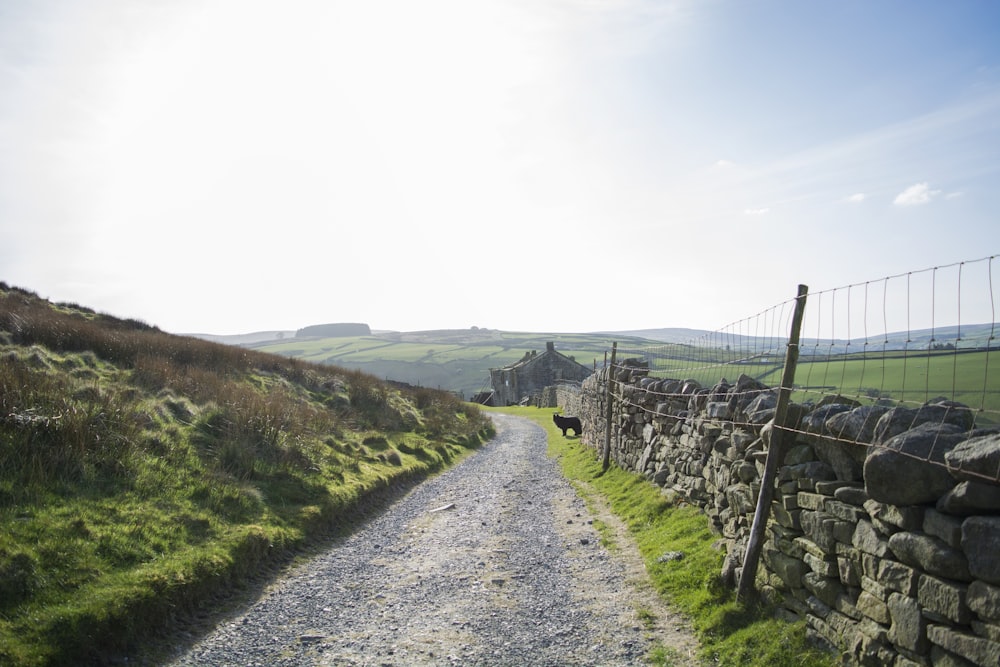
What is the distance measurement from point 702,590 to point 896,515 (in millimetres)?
2982

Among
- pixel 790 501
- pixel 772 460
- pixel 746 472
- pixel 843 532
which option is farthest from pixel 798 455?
pixel 746 472

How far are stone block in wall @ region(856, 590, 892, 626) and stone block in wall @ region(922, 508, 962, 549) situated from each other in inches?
32.7

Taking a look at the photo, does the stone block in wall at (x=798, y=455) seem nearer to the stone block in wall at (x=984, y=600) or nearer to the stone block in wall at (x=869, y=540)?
the stone block in wall at (x=869, y=540)

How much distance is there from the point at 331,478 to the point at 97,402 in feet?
15.6

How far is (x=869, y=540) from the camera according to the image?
5262mm

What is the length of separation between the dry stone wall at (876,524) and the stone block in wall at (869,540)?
1 centimetres

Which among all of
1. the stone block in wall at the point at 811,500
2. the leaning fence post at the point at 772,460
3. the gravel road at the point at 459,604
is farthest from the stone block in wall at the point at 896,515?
the gravel road at the point at 459,604

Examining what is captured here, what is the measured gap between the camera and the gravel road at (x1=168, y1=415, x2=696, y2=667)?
6.58 m

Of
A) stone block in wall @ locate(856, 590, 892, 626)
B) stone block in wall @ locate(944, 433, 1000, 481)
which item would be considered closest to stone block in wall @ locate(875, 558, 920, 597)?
stone block in wall @ locate(856, 590, 892, 626)

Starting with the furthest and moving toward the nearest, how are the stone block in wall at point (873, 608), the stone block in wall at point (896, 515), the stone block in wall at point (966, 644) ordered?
the stone block in wall at point (873, 608) < the stone block in wall at point (896, 515) < the stone block in wall at point (966, 644)

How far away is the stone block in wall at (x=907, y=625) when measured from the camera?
15.1ft

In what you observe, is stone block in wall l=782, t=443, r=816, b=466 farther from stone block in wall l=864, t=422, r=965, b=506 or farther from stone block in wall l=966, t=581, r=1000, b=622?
stone block in wall l=966, t=581, r=1000, b=622

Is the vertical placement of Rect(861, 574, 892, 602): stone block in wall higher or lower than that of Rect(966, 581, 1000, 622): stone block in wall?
lower

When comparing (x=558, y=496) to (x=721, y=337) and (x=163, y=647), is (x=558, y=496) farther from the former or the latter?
(x=163, y=647)
